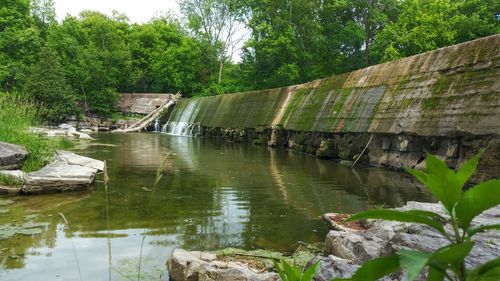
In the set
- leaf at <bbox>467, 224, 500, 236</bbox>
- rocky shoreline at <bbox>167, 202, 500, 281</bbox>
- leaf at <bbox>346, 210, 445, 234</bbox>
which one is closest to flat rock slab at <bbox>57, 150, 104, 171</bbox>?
rocky shoreline at <bbox>167, 202, 500, 281</bbox>

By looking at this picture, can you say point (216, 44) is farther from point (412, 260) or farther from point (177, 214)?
point (412, 260)

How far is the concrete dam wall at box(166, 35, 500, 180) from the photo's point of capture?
8.55m

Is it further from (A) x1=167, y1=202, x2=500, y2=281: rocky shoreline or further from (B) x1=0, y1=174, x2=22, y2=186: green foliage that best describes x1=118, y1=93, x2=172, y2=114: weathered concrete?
(A) x1=167, y1=202, x2=500, y2=281: rocky shoreline

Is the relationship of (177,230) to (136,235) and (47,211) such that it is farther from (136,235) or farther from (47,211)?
(47,211)

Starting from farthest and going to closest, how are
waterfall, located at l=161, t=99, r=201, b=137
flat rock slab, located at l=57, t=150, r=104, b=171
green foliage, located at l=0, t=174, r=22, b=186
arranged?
1. waterfall, located at l=161, t=99, r=201, b=137
2. flat rock slab, located at l=57, t=150, r=104, b=171
3. green foliage, located at l=0, t=174, r=22, b=186

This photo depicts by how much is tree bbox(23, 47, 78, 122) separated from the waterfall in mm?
8806

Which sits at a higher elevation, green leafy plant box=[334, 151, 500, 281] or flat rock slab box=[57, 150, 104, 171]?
green leafy plant box=[334, 151, 500, 281]

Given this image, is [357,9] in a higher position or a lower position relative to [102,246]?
higher

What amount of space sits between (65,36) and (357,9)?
3166 centimetres

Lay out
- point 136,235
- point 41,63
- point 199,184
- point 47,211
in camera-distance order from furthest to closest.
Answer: point 41,63 → point 199,184 → point 47,211 → point 136,235

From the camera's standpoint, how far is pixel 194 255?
388 centimetres

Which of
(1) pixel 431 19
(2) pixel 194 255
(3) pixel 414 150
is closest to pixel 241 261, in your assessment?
(2) pixel 194 255

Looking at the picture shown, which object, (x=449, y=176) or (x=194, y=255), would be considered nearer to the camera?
(x=449, y=176)

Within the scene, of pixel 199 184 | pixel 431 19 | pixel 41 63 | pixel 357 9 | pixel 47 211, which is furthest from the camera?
pixel 41 63
